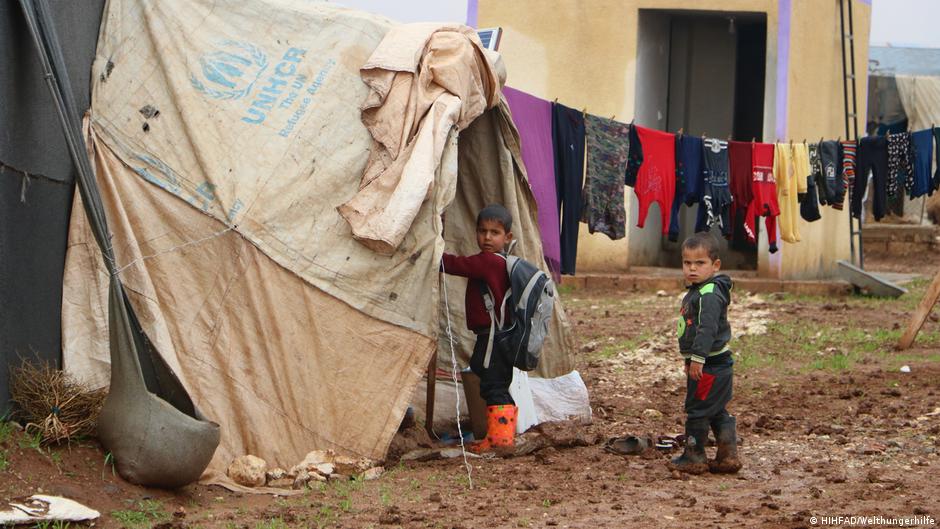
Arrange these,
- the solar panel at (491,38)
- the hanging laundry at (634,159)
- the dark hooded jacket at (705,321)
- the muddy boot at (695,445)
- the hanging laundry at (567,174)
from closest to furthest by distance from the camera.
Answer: the dark hooded jacket at (705,321) → the muddy boot at (695,445) → the solar panel at (491,38) → the hanging laundry at (567,174) → the hanging laundry at (634,159)

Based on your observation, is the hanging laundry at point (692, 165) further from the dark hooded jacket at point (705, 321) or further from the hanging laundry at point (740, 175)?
the dark hooded jacket at point (705, 321)

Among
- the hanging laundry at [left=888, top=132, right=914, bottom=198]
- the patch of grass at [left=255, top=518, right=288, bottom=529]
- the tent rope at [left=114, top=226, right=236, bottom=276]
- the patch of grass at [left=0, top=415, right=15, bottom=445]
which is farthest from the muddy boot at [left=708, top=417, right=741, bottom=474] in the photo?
the hanging laundry at [left=888, top=132, right=914, bottom=198]

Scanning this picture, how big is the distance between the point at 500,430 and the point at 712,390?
3.61 feet

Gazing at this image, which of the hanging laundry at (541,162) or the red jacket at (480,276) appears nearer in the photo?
the red jacket at (480,276)

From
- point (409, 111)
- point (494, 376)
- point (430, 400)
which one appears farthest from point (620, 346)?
point (409, 111)

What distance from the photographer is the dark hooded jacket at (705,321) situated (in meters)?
5.38

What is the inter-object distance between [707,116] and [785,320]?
5.74 m

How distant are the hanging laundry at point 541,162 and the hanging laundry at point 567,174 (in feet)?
0.52

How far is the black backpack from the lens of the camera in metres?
5.77

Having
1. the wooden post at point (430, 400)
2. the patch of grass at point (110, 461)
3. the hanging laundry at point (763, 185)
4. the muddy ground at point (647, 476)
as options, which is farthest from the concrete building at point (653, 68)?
the patch of grass at point (110, 461)

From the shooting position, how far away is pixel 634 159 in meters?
8.62

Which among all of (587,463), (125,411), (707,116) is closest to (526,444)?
(587,463)

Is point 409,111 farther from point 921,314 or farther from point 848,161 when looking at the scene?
point 921,314

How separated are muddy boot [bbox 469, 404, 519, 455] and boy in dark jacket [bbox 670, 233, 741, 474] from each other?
2.77 feet
